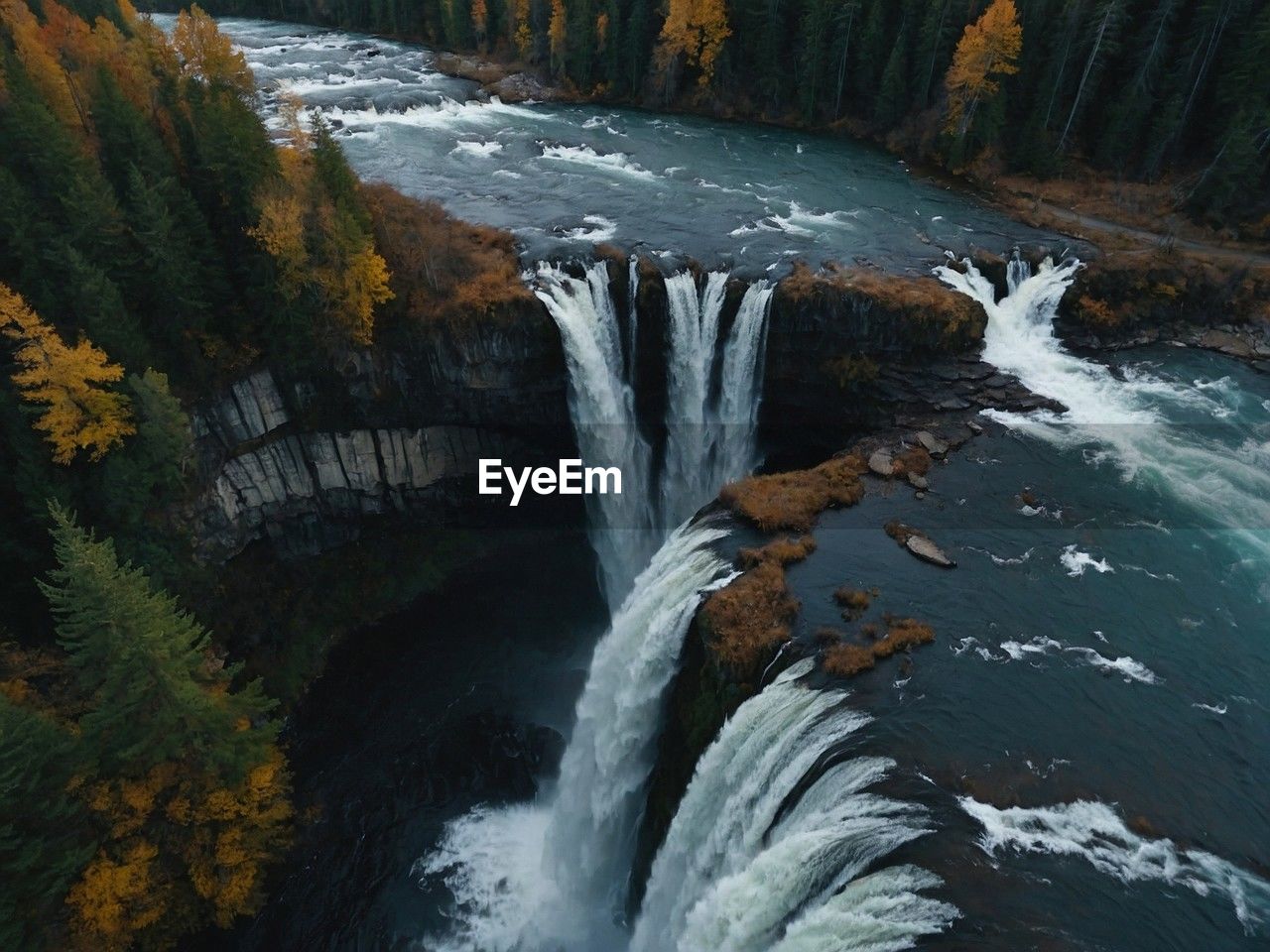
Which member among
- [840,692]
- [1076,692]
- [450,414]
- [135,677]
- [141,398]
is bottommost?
[450,414]

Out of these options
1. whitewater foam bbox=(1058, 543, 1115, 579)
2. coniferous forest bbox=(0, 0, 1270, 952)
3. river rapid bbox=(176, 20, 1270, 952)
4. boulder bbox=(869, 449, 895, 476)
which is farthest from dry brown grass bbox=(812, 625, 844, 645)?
boulder bbox=(869, 449, 895, 476)

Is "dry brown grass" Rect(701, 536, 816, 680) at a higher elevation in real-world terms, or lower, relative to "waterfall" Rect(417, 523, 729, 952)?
higher

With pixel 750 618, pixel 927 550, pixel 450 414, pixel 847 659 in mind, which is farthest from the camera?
pixel 450 414

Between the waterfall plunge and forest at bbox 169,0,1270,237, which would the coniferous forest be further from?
forest at bbox 169,0,1270,237

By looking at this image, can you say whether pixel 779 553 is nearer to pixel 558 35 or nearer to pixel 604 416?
pixel 604 416

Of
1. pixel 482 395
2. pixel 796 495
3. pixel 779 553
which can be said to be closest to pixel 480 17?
pixel 482 395

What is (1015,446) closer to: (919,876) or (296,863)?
(919,876)
